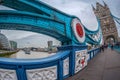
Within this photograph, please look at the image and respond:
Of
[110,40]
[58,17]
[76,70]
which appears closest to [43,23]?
[58,17]

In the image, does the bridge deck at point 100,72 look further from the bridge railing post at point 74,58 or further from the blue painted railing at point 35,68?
the blue painted railing at point 35,68

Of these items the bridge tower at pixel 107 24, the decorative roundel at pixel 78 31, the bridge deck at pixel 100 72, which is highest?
the bridge tower at pixel 107 24

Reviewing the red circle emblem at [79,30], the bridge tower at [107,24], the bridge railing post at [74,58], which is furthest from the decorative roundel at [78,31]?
the bridge tower at [107,24]

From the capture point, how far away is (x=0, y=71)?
459 cm

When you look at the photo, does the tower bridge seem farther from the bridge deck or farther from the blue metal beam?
the bridge deck

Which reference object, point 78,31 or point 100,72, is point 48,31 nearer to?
point 78,31

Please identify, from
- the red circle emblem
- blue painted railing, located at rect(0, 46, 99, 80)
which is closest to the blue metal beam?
the red circle emblem

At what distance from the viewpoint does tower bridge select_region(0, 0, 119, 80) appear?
4566 millimetres

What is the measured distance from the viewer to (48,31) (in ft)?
45.0

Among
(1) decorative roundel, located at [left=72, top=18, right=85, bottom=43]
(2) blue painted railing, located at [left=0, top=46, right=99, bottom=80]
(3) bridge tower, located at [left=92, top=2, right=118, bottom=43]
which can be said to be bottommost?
(2) blue painted railing, located at [left=0, top=46, right=99, bottom=80]

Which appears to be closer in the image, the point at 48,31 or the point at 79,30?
the point at 79,30

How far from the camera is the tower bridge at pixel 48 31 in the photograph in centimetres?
457

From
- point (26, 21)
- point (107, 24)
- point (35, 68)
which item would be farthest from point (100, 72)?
point (107, 24)

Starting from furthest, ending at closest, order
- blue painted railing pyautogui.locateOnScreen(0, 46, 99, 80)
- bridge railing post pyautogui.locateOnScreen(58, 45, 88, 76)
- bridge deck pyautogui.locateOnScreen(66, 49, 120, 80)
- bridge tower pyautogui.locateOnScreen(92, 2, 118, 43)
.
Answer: bridge tower pyautogui.locateOnScreen(92, 2, 118, 43) → bridge railing post pyautogui.locateOnScreen(58, 45, 88, 76) → bridge deck pyautogui.locateOnScreen(66, 49, 120, 80) → blue painted railing pyautogui.locateOnScreen(0, 46, 99, 80)
